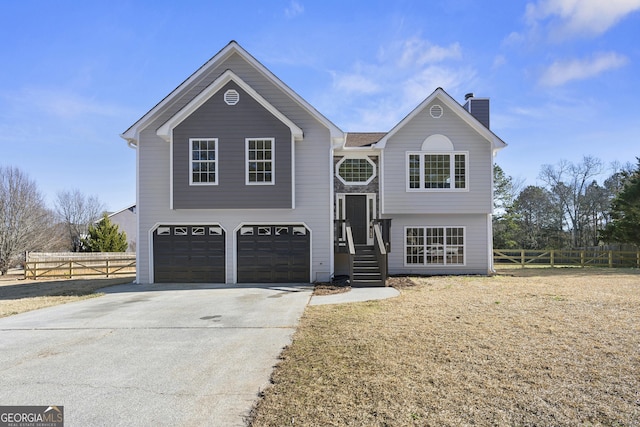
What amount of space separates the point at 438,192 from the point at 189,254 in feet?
35.3

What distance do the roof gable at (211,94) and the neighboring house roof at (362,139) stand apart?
427cm

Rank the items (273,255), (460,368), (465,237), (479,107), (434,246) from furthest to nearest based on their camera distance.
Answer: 1. (479,107)
2. (434,246)
3. (465,237)
4. (273,255)
5. (460,368)

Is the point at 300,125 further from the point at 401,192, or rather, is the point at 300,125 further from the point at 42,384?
the point at 42,384

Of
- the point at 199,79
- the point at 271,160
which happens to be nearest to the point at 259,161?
the point at 271,160

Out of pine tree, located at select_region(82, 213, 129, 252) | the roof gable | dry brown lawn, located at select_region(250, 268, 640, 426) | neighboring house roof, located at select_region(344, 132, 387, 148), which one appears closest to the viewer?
dry brown lawn, located at select_region(250, 268, 640, 426)

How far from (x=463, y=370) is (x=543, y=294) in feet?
26.9

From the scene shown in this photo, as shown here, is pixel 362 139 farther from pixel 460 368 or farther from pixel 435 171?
pixel 460 368

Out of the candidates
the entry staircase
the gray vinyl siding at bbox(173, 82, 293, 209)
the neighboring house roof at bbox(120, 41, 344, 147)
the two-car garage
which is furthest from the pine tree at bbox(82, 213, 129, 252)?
the entry staircase

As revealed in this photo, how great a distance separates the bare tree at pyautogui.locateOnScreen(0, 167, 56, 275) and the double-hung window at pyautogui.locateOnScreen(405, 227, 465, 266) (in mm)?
25803

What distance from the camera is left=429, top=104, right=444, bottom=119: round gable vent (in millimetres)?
17406

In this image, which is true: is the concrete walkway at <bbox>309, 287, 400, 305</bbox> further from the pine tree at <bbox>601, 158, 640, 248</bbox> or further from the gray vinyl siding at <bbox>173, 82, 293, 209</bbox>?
the pine tree at <bbox>601, 158, 640, 248</bbox>

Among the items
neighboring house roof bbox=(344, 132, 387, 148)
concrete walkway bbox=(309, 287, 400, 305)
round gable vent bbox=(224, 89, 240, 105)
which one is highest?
round gable vent bbox=(224, 89, 240, 105)

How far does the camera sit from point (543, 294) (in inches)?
461

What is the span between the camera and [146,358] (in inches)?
233
